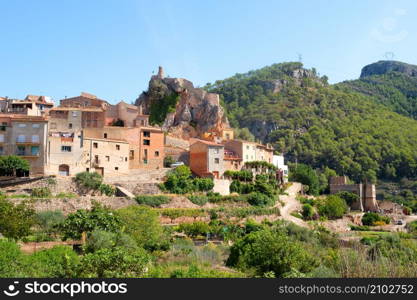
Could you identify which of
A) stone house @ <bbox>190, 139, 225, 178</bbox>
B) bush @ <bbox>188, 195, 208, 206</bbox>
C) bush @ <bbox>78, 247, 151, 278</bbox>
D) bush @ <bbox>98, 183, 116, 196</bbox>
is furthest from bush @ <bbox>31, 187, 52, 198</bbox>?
bush @ <bbox>78, 247, 151, 278</bbox>

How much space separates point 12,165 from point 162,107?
99.9ft

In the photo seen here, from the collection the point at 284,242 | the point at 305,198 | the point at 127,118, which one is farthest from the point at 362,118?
the point at 284,242

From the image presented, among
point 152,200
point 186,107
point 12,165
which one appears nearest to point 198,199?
point 152,200

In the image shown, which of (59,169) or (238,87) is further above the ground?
(238,87)

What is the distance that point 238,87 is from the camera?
14450 cm

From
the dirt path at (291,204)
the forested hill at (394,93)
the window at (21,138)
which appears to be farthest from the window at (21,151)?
the forested hill at (394,93)

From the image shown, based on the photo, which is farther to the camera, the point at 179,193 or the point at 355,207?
the point at 355,207

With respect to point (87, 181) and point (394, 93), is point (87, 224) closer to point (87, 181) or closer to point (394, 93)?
point (87, 181)

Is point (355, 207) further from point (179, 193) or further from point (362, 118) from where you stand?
point (362, 118)

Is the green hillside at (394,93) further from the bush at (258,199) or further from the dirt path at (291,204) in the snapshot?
the bush at (258,199)

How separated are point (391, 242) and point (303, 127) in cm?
7587

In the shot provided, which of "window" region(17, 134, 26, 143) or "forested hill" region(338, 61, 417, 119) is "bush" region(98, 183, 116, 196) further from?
"forested hill" region(338, 61, 417, 119)

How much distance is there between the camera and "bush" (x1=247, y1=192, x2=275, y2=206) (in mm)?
56531

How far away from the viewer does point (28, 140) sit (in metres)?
50.9
